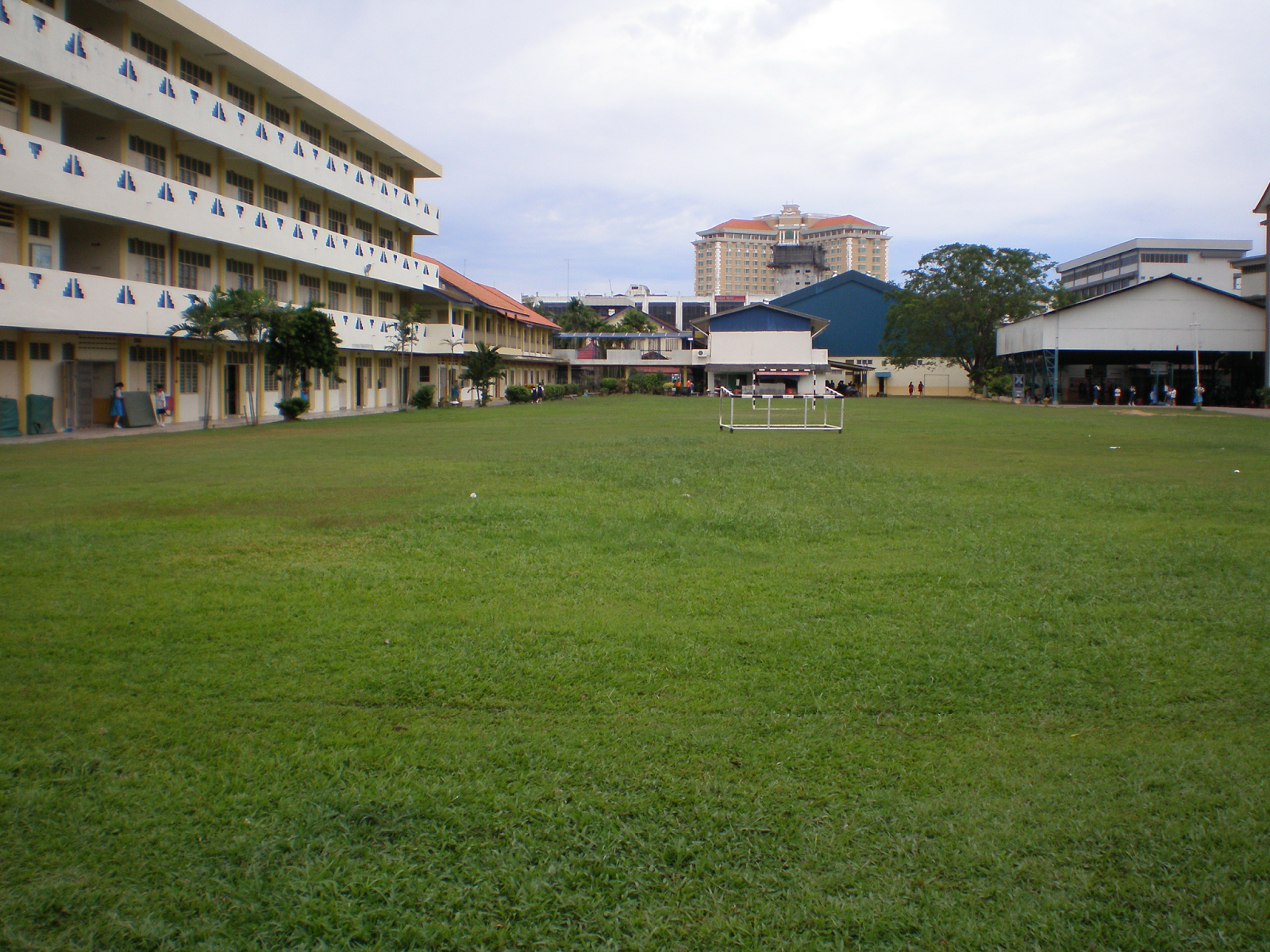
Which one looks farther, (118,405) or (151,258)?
(151,258)

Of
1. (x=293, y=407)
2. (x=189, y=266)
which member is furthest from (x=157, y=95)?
(x=293, y=407)

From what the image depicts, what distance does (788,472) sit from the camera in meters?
14.9

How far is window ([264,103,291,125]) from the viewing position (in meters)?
36.6

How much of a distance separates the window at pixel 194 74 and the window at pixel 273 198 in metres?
4.49

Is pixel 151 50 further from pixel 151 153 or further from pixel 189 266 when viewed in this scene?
pixel 189 266

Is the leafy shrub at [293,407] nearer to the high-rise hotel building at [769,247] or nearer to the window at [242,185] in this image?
the window at [242,185]

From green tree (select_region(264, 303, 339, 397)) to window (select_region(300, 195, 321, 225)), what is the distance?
26.8ft

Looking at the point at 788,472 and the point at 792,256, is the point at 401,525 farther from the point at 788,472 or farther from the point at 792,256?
the point at 792,256

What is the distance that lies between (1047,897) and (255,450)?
19.5 meters

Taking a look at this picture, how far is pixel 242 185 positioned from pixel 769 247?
546ft

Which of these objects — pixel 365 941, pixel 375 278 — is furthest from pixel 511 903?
pixel 375 278

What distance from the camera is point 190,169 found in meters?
32.0

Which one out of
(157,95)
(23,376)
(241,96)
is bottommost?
(23,376)

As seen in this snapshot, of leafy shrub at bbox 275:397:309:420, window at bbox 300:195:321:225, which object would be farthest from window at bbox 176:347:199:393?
window at bbox 300:195:321:225
